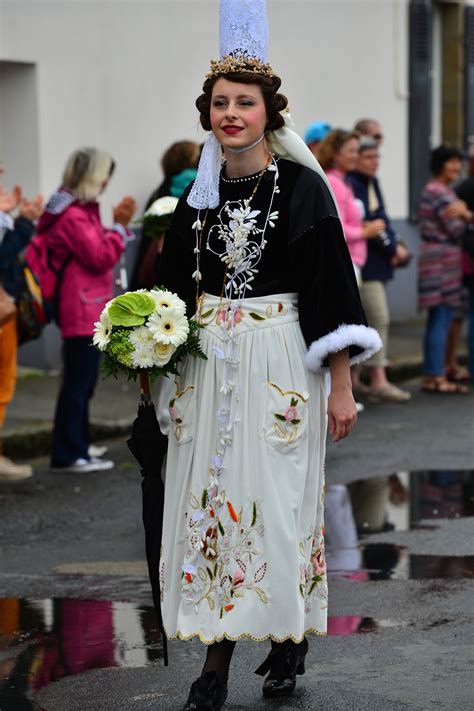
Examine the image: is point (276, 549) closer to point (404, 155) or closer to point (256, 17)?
point (256, 17)

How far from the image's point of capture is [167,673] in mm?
5039

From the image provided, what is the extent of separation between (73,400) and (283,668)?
430cm

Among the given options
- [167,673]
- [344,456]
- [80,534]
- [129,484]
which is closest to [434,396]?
[344,456]

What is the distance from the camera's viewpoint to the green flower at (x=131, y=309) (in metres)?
4.69

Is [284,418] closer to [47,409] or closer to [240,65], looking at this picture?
[240,65]

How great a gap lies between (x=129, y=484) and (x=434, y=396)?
13.1 feet

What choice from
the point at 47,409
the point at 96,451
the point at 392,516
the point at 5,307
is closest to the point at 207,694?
the point at 392,516

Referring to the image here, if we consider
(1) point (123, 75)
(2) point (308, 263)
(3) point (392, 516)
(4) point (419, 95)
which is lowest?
(3) point (392, 516)

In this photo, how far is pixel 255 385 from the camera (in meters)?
4.64

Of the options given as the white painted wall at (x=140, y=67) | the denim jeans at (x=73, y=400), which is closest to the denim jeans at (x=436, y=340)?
the white painted wall at (x=140, y=67)

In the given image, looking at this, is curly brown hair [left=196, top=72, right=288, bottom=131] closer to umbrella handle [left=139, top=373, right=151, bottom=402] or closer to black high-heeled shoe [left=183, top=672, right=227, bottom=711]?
umbrella handle [left=139, top=373, right=151, bottom=402]

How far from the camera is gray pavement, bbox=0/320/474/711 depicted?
189 inches

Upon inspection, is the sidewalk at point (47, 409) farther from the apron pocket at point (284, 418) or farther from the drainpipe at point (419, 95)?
the apron pocket at point (284, 418)

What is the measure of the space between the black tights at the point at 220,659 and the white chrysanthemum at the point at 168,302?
103 cm
